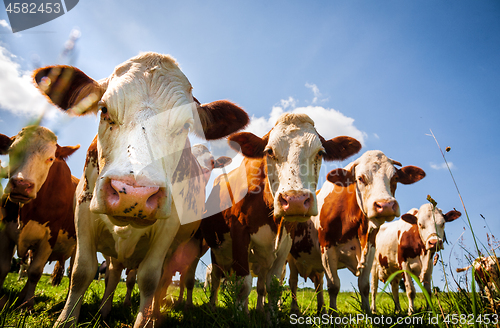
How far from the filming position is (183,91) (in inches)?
101

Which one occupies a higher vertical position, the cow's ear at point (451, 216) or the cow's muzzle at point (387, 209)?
the cow's ear at point (451, 216)

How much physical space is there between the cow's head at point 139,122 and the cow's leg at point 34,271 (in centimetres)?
242

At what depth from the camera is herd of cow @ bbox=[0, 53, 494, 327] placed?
208cm

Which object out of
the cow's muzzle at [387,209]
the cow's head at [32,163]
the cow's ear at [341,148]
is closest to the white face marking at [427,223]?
the cow's muzzle at [387,209]

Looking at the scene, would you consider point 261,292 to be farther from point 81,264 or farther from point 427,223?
point 427,223

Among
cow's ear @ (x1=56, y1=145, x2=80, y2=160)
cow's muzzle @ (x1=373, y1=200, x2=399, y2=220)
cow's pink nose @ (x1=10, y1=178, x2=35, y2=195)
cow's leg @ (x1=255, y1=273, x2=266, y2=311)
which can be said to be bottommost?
cow's leg @ (x1=255, y1=273, x2=266, y2=311)

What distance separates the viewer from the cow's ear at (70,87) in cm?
268

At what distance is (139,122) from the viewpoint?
2.11m

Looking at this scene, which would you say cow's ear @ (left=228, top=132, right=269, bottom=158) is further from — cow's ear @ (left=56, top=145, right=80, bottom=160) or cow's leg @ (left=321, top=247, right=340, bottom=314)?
cow's ear @ (left=56, top=145, right=80, bottom=160)

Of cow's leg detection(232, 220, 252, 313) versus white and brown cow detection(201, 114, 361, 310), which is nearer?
white and brown cow detection(201, 114, 361, 310)

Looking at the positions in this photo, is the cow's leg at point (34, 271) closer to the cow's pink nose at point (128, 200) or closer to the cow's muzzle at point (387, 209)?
the cow's pink nose at point (128, 200)

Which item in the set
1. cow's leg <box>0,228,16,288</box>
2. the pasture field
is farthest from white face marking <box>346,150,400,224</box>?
cow's leg <box>0,228,16,288</box>

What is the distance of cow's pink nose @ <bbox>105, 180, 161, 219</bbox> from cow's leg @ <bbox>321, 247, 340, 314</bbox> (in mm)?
3982

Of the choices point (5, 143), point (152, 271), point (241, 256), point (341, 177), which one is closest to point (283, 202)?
point (241, 256)
